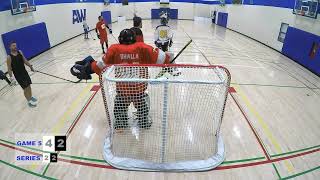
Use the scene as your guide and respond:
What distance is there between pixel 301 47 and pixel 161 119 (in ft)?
29.1

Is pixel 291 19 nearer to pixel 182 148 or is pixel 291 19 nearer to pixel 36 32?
pixel 182 148

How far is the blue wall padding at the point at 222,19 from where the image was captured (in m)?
19.4

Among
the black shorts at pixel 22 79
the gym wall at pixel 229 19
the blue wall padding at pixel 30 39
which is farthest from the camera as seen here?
the gym wall at pixel 229 19

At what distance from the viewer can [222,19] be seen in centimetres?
2003

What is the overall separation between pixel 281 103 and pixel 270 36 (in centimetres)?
769

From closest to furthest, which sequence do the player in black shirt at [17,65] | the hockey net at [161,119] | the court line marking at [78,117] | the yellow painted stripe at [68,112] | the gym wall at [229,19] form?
the hockey net at [161,119] → the court line marking at [78,117] → the yellow painted stripe at [68,112] → the player in black shirt at [17,65] → the gym wall at [229,19]

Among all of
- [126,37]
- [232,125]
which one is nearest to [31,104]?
[126,37]

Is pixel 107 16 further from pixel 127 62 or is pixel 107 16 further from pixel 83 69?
pixel 127 62

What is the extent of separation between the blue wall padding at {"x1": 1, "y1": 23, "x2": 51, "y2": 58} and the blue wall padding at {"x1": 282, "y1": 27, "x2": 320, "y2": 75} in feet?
39.7

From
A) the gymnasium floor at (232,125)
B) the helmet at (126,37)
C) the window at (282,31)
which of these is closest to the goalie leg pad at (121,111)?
the gymnasium floor at (232,125)

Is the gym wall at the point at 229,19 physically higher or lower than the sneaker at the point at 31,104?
higher

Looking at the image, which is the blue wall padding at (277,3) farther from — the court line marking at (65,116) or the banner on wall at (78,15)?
the banner on wall at (78,15)

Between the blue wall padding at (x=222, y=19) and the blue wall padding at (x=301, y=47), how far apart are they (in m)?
8.75

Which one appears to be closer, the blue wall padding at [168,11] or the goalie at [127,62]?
the goalie at [127,62]
